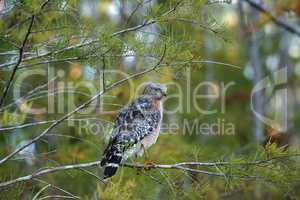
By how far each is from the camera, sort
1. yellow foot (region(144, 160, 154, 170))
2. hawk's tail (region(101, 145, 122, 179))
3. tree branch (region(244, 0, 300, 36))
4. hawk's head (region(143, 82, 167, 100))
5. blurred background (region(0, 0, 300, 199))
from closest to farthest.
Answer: blurred background (region(0, 0, 300, 199)) → hawk's tail (region(101, 145, 122, 179)) → yellow foot (region(144, 160, 154, 170)) → hawk's head (region(143, 82, 167, 100)) → tree branch (region(244, 0, 300, 36))

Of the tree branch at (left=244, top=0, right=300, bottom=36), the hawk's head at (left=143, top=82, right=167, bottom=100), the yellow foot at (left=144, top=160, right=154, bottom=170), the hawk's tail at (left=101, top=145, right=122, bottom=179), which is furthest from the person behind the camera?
the tree branch at (left=244, top=0, right=300, bottom=36)

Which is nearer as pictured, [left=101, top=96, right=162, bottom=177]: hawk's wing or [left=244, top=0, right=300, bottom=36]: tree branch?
[left=101, top=96, right=162, bottom=177]: hawk's wing

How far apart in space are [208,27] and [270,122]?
20.7 feet

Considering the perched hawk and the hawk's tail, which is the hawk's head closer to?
the perched hawk

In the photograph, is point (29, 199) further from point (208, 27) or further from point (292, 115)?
point (292, 115)

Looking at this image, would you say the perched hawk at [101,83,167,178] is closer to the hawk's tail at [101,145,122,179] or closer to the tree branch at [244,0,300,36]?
the hawk's tail at [101,145,122,179]

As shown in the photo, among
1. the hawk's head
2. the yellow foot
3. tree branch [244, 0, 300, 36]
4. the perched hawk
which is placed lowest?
the yellow foot

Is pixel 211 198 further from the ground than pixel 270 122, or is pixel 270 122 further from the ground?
pixel 270 122

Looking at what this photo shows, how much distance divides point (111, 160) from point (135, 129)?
0.72 metres

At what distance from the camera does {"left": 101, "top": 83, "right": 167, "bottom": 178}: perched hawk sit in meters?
5.65

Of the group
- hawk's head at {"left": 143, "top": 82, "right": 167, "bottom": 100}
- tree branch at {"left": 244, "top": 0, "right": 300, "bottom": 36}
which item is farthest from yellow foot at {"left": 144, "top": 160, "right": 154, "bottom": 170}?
tree branch at {"left": 244, "top": 0, "right": 300, "bottom": 36}

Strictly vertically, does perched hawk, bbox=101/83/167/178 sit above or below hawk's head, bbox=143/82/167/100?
below

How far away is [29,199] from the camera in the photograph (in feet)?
18.1

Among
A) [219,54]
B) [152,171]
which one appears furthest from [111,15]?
[152,171]
